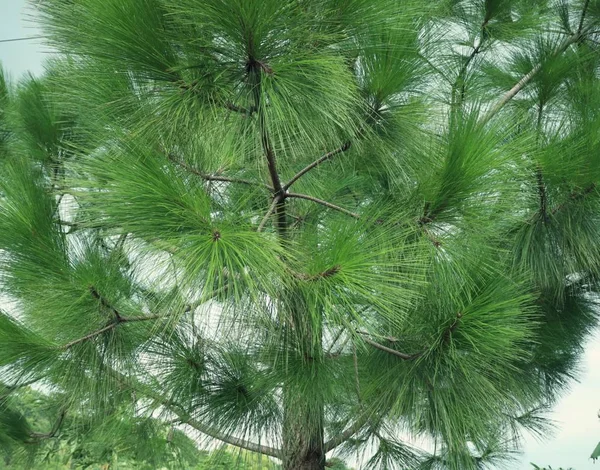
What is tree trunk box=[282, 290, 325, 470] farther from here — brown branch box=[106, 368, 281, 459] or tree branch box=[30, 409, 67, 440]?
tree branch box=[30, 409, 67, 440]

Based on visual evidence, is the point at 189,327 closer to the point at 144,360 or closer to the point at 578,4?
the point at 144,360

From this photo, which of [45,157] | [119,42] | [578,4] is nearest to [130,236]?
[119,42]

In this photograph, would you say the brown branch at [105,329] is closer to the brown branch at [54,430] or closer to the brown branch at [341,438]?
the brown branch at [341,438]

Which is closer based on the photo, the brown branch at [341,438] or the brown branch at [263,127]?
the brown branch at [263,127]

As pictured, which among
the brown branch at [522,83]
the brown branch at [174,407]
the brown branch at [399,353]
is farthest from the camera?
the brown branch at [522,83]

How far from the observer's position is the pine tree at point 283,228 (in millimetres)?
1650

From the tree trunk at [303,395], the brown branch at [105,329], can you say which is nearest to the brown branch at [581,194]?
the tree trunk at [303,395]

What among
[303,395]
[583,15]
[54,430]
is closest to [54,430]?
[54,430]

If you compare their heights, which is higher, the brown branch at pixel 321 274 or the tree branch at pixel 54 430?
the tree branch at pixel 54 430

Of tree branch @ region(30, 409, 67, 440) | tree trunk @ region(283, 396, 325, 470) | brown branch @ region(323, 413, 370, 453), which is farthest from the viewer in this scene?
tree branch @ region(30, 409, 67, 440)

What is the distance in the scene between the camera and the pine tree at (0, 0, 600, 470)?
5.41ft

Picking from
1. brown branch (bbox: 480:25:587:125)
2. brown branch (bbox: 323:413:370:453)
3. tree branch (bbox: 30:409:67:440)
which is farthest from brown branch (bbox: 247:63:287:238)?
tree branch (bbox: 30:409:67:440)

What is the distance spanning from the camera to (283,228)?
2023 millimetres

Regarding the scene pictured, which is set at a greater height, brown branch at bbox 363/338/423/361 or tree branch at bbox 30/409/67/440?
tree branch at bbox 30/409/67/440
